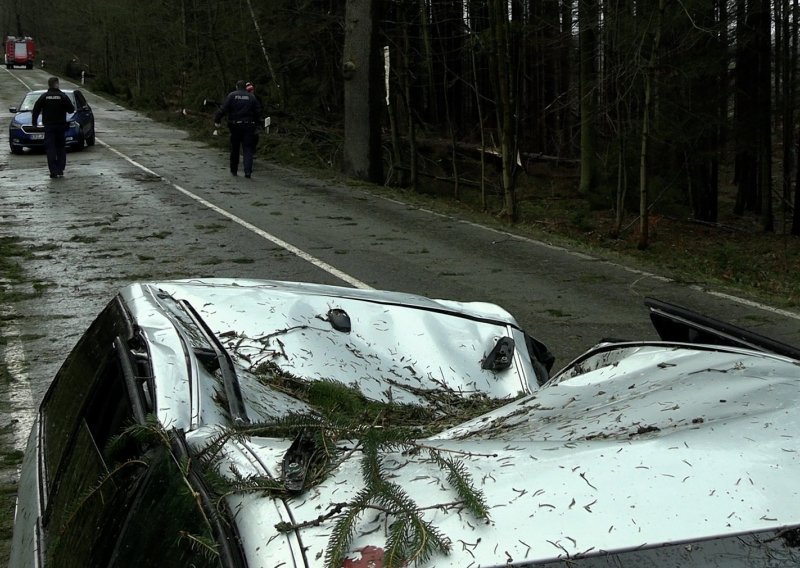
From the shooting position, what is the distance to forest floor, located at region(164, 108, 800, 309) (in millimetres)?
13820

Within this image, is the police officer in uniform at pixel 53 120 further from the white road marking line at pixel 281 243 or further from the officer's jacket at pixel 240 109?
the officer's jacket at pixel 240 109

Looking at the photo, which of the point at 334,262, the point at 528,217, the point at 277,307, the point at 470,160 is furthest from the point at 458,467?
the point at 470,160

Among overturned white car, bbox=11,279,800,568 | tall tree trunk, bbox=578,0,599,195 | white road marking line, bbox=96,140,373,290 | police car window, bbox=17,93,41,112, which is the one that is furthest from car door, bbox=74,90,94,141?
overturned white car, bbox=11,279,800,568

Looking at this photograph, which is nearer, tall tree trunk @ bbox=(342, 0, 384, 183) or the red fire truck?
tall tree trunk @ bbox=(342, 0, 384, 183)

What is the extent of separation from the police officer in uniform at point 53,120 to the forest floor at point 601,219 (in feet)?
18.9

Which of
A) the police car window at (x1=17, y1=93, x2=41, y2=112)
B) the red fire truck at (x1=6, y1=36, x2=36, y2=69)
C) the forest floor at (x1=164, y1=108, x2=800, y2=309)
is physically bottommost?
the forest floor at (x1=164, y1=108, x2=800, y2=309)

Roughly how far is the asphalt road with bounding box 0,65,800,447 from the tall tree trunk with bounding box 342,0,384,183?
2549 mm

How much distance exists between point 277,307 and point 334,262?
780 centimetres

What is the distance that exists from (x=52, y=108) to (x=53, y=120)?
11.1 inches

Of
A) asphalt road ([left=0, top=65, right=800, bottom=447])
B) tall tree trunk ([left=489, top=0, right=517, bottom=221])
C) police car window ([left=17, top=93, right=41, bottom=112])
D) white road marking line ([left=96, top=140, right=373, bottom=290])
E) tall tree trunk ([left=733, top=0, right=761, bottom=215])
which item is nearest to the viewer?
asphalt road ([left=0, top=65, right=800, bottom=447])

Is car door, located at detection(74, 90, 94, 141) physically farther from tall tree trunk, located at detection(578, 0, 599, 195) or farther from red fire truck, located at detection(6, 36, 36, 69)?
red fire truck, located at detection(6, 36, 36, 69)

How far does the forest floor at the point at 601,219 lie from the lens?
45.3 feet

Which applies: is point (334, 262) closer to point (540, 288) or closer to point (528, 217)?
point (540, 288)

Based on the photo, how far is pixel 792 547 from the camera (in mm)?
1692
